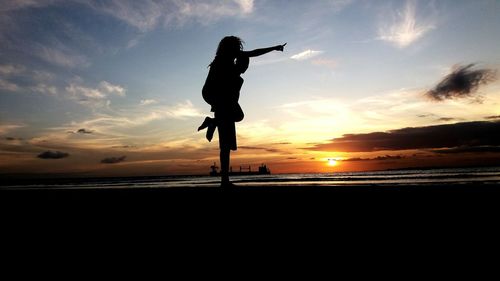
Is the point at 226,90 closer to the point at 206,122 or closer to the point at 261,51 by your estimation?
the point at 206,122

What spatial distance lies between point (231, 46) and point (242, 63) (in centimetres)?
40

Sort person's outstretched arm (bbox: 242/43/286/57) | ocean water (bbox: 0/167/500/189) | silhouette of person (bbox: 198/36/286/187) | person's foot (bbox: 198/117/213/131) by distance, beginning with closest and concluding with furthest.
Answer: person's outstretched arm (bbox: 242/43/286/57) < silhouette of person (bbox: 198/36/286/187) < person's foot (bbox: 198/117/213/131) < ocean water (bbox: 0/167/500/189)

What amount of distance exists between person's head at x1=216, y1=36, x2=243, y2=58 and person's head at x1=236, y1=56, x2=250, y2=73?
11 cm

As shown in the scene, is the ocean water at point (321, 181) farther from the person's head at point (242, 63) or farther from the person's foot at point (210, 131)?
the person's head at point (242, 63)

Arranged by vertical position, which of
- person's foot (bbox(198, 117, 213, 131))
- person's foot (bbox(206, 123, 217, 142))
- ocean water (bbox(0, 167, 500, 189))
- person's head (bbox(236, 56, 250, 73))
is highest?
person's head (bbox(236, 56, 250, 73))

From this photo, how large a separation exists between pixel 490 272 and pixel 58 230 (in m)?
2.32

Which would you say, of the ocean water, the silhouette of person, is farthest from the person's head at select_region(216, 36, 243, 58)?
the ocean water

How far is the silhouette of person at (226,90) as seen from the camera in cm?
618

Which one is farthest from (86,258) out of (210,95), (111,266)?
(210,95)

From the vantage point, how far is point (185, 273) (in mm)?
1049

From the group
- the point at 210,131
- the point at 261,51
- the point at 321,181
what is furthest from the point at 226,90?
the point at 321,181

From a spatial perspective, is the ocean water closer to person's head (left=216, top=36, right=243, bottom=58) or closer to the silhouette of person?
the silhouette of person

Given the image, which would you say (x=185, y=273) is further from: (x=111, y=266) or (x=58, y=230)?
(x=58, y=230)

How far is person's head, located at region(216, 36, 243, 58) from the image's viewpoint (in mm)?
6180
